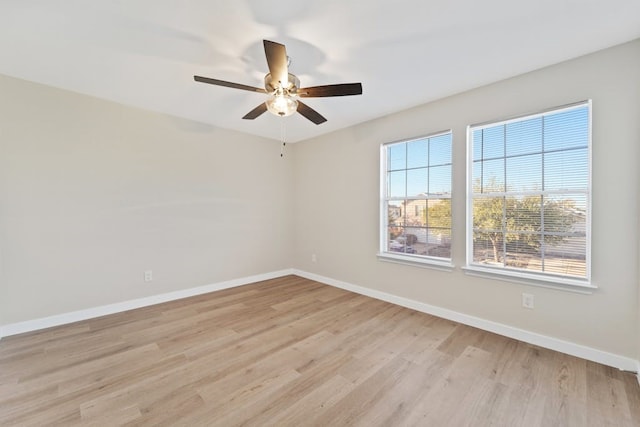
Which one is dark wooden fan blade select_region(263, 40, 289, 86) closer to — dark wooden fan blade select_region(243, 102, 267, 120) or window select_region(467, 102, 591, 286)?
dark wooden fan blade select_region(243, 102, 267, 120)

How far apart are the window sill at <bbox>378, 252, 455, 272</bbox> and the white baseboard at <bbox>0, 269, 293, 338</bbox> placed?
223cm

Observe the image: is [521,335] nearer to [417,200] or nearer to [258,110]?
[417,200]

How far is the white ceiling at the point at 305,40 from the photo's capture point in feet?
5.46

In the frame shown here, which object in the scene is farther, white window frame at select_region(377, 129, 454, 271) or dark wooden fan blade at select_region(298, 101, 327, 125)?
white window frame at select_region(377, 129, 454, 271)

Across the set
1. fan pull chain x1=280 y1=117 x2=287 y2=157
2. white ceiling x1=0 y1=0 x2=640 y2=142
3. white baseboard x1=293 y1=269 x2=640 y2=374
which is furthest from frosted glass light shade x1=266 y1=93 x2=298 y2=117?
white baseboard x1=293 y1=269 x2=640 y2=374

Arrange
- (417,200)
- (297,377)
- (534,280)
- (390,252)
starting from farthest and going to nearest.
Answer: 1. (390,252)
2. (417,200)
3. (534,280)
4. (297,377)

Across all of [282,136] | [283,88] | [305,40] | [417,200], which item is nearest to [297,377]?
[283,88]

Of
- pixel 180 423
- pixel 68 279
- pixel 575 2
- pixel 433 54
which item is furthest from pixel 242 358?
pixel 575 2

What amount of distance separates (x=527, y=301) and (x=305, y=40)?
2950 millimetres

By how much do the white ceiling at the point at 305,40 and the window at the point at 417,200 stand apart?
2.32 feet

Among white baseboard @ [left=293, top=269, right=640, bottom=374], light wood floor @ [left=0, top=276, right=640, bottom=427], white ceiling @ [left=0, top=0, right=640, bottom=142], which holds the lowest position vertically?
light wood floor @ [left=0, top=276, right=640, bottom=427]

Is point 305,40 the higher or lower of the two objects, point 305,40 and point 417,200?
the higher

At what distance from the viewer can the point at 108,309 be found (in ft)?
10.1

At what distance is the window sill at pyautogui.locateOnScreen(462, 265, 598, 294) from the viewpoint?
2150mm
